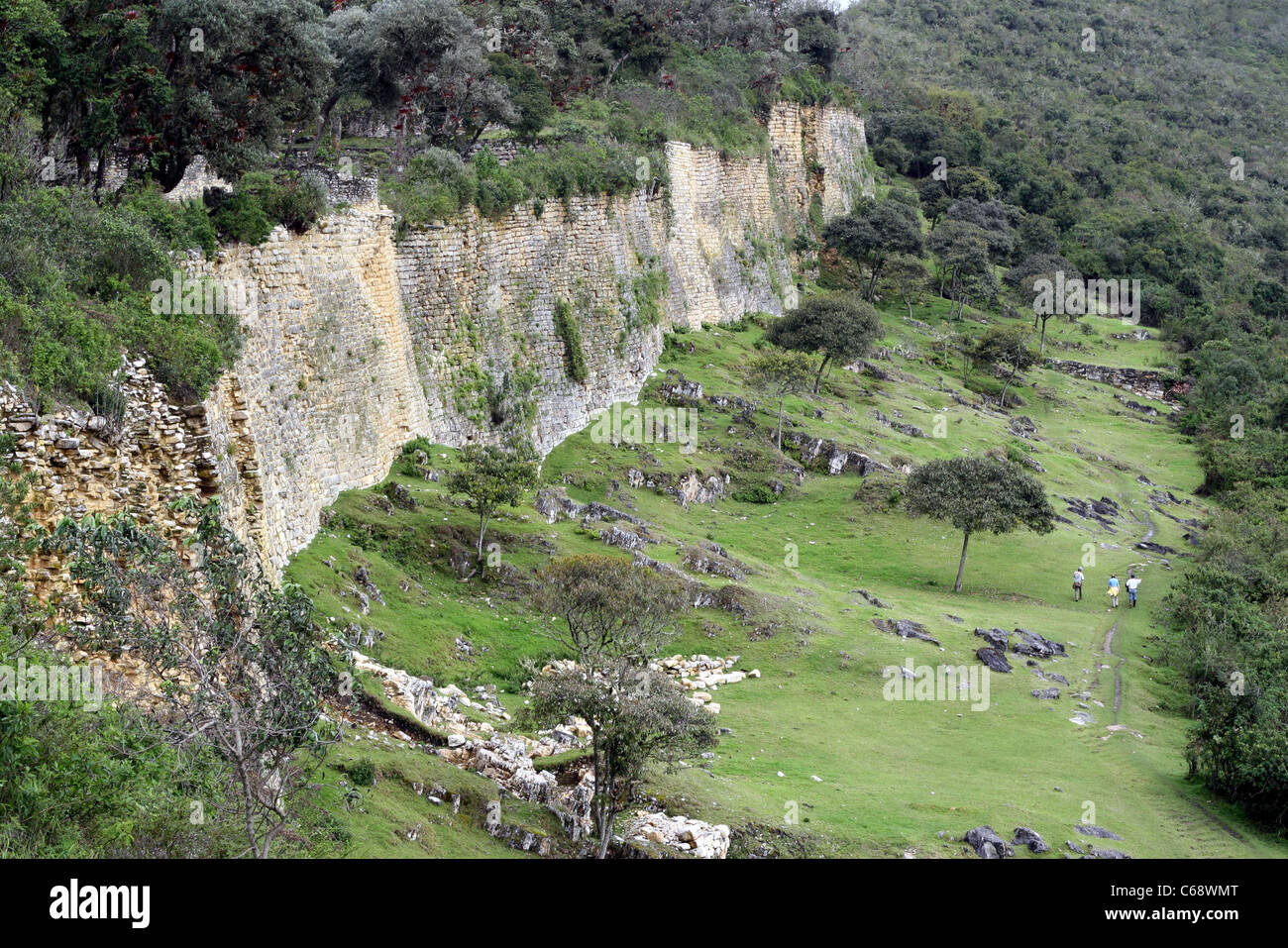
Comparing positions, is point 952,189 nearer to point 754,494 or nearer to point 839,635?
point 754,494

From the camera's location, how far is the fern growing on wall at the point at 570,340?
4222 centimetres

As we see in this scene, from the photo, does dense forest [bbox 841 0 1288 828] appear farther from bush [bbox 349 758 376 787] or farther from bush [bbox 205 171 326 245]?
bush [bbox 205 171 326 245]

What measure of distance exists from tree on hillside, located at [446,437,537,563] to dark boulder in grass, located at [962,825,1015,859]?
13.3 metres

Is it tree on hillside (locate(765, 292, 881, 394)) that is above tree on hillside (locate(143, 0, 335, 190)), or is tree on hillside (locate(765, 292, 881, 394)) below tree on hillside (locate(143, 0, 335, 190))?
below

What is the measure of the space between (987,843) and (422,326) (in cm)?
2170

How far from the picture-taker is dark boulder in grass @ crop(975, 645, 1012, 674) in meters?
30.6

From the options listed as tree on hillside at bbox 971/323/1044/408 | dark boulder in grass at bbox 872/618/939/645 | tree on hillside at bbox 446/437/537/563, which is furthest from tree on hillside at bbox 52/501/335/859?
tree on hillside at bbox 971/323/1044/408

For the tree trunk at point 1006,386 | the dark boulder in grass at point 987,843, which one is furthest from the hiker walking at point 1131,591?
the tree trunk at point 1006,386

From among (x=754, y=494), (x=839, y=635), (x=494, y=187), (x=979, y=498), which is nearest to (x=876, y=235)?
(x=754, y=494)

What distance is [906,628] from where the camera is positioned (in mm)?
31812
